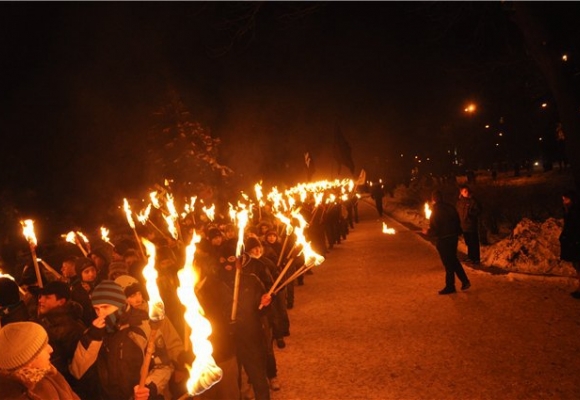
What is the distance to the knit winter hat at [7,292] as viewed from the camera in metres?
4.73

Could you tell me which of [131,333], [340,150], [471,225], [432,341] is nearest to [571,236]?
[432,341]

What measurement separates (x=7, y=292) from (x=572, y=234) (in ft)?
26.7

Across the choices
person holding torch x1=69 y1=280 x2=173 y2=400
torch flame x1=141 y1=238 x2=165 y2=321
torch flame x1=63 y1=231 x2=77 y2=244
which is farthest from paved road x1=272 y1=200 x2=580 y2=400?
torch flame x1=63 y1=231 x2=77 y2=244

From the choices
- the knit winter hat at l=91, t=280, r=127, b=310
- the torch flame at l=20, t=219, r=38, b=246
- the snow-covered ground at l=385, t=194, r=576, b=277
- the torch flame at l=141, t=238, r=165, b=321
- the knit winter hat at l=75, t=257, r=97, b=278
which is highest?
the torch flame at l=20, t=219, r=38, b=246

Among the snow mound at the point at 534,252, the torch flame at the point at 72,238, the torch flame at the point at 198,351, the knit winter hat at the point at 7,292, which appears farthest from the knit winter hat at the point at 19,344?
the snow mound at the point at 534,252

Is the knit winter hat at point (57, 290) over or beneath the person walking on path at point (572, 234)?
over

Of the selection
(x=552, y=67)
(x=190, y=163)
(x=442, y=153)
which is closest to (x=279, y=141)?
Result: (x=190, y=163)

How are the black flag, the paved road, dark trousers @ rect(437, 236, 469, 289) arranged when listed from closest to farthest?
the paved road
dark trousers @ rect(437, 236, 469, 289)
the black flag

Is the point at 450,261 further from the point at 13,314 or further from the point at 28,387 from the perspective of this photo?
the point at 28,387

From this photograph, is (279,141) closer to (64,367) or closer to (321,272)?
(321,272)

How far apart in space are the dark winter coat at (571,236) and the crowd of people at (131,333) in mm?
4842

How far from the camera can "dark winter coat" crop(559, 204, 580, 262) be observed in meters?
7.93

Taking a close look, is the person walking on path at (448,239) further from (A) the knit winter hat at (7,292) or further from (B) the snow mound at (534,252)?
(A) the knit winter hat at (7,292)

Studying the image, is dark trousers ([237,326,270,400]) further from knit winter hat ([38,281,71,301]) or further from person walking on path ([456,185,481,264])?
person walking on path ([456,185,481,264])
